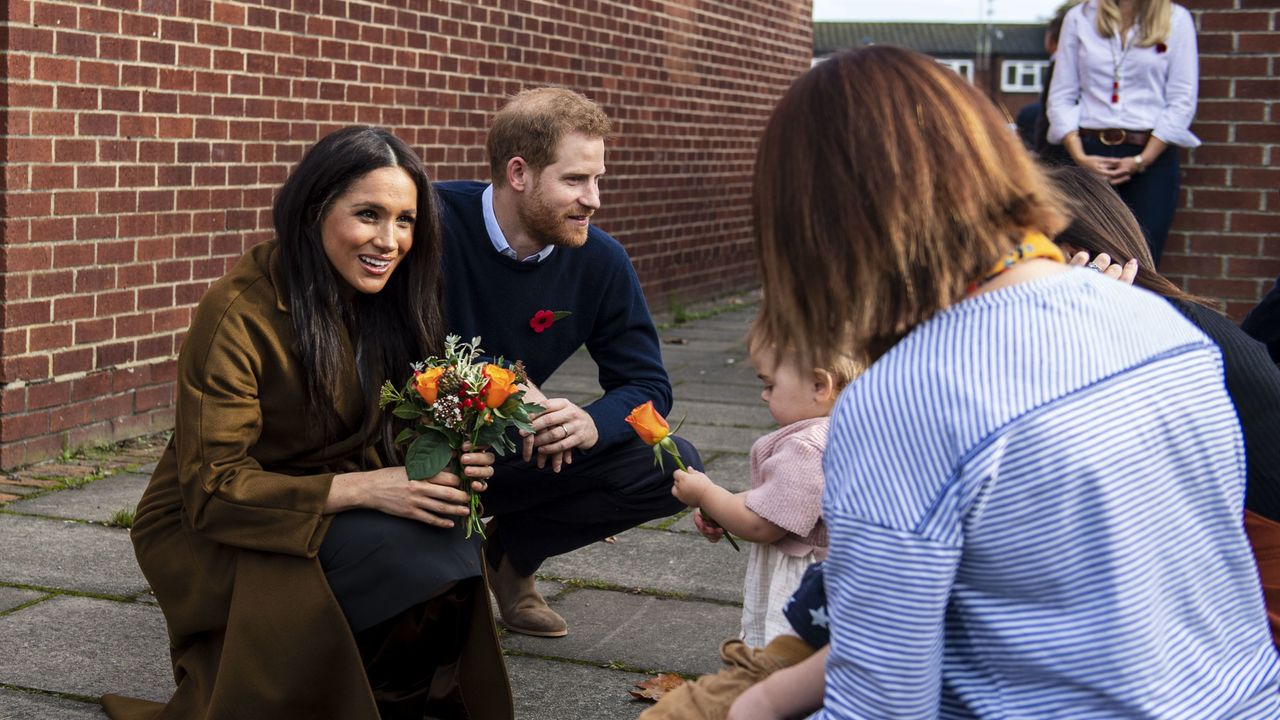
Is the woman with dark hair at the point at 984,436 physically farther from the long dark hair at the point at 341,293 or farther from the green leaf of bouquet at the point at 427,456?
the long dark hair at the point at 341,293

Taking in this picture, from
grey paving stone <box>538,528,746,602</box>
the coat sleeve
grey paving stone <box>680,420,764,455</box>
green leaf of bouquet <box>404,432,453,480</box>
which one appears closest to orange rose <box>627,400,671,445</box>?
green leaf of bouquet <box>404,432,453,480</box>

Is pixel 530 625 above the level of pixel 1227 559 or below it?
below

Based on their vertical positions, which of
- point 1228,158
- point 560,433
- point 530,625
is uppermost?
point 1228,158

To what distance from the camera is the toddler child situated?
3.01m

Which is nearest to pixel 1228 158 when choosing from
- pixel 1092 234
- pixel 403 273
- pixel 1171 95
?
pixel 1171 95

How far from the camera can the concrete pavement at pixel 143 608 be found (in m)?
3.83

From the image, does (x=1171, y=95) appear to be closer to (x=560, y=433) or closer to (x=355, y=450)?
(x=560, y=433)

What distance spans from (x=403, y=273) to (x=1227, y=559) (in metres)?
2.24

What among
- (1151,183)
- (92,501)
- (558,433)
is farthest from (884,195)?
(1151,183)

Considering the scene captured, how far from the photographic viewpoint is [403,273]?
11.9 ft

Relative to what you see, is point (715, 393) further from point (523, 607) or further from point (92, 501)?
point (523, 607)

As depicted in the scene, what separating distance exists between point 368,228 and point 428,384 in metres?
0.42

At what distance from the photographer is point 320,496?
3.22m

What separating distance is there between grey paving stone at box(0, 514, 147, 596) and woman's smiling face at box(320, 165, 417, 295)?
1683mm
